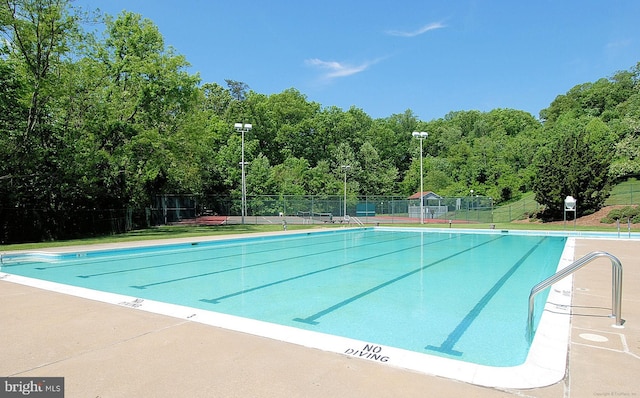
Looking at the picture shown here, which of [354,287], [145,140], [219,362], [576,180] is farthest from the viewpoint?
[576,180]

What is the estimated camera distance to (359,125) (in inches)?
2309

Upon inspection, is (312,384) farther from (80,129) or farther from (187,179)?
(187,179)

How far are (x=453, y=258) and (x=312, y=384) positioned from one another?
935 cm

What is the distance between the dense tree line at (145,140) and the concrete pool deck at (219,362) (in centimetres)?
1522

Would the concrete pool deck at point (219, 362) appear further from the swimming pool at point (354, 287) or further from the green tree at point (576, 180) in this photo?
the green tree at point (576, 180)

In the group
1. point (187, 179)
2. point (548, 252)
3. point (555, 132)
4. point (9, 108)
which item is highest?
point (555, 132)

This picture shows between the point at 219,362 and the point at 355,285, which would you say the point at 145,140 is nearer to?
the point at 355,285

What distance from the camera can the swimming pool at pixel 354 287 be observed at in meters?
4.34

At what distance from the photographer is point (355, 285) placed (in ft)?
23.9

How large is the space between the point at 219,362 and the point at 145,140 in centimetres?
1908

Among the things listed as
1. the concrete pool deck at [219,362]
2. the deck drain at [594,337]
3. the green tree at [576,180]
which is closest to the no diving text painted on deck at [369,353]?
the concrete pool deck at [219,362]

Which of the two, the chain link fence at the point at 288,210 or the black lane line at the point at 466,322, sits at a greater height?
the chain link fence at the point at 288,210

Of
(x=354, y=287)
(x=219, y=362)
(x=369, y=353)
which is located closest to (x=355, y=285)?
(x=354, y=287)

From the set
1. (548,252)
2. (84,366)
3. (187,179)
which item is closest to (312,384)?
(84,366)
